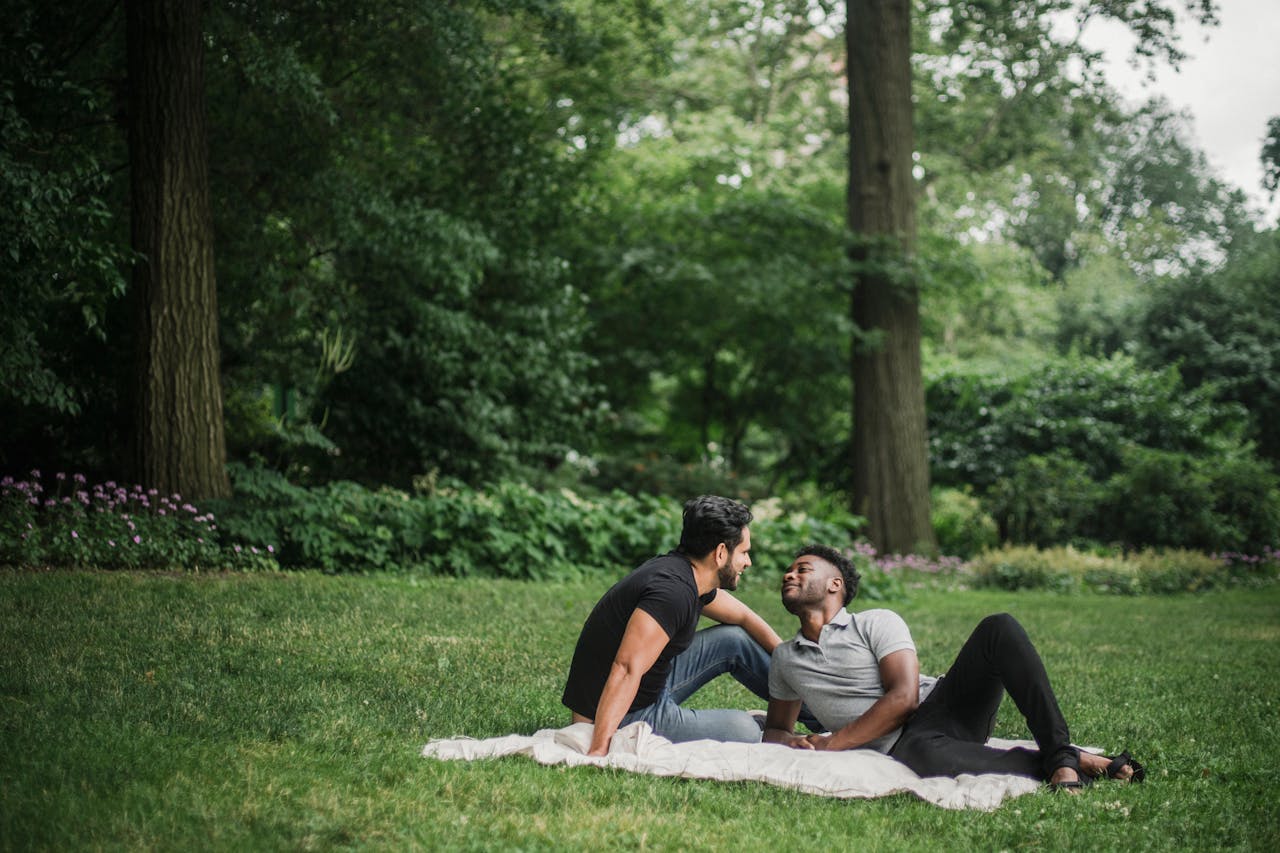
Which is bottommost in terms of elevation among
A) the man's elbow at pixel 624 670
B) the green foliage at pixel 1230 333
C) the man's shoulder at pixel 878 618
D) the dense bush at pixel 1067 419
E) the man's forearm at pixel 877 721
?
the man's forearm at pixel 877 721

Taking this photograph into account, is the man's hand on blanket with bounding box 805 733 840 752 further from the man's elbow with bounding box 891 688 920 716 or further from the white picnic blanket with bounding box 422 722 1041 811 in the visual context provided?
the man's elbow with bounding box 891 688 920 716

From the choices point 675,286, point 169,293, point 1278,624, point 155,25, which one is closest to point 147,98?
point 155,25

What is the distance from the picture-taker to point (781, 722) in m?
5.25

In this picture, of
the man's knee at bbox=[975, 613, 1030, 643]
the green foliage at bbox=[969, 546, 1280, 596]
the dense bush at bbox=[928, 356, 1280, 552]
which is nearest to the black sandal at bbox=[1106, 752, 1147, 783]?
the man's knee at bbox=[975, 613, 1030, 643]

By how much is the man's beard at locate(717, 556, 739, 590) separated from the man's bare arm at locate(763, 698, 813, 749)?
629mm

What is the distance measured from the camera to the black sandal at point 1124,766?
478cm

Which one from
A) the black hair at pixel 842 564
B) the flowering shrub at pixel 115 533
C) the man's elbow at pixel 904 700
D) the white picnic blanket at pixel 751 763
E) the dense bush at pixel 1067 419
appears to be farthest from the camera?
the dense bush at pixel 1067 419

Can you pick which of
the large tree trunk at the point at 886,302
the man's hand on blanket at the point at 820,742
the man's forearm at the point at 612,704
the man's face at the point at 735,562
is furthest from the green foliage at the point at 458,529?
the man's hand on blanket at the point at 820,742

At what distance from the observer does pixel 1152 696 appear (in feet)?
22.9

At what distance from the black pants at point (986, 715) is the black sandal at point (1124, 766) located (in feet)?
0.63

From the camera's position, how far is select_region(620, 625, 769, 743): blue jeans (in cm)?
522

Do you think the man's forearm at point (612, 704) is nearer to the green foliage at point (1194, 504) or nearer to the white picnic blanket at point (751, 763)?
the white picnic blanket at point (751, 763)

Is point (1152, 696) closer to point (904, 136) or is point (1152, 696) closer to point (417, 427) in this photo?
point (417, 427)

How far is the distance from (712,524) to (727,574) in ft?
0.89
